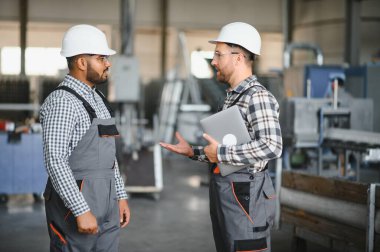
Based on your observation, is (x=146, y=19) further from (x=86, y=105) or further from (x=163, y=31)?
(x=86, y=105)

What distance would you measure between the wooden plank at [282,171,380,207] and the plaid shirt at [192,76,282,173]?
1508mm

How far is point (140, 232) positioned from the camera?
5969mm

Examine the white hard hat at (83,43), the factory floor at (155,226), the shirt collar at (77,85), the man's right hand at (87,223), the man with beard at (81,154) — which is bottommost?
the factory floor at (155,226)

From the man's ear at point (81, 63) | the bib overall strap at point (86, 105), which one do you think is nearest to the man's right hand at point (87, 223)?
the bib overall strap at point (86, 105)

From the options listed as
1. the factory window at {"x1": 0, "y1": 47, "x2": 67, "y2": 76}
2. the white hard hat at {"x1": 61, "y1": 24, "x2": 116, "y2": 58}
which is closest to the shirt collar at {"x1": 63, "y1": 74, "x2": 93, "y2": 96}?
the white hard hat at {"x1": 61, "y1": 24, "x2": 116, "y2": 58}

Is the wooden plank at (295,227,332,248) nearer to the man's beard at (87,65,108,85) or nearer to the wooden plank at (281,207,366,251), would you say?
the wooden plank at (281,207,366,251)

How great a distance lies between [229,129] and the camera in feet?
8.65

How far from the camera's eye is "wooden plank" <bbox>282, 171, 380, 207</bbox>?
391 cm

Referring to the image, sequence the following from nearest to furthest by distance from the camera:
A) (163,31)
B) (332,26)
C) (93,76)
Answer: (93,76) < (332,26) < (163,31)

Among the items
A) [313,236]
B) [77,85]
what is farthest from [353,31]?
[77,85]

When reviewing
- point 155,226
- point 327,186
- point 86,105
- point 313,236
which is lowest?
point 155,226

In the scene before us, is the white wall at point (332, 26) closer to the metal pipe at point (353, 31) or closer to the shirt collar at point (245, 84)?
the metal pipe at point (353, 31)

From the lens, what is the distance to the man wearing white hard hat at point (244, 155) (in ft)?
8.43

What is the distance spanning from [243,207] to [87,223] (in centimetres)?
69
